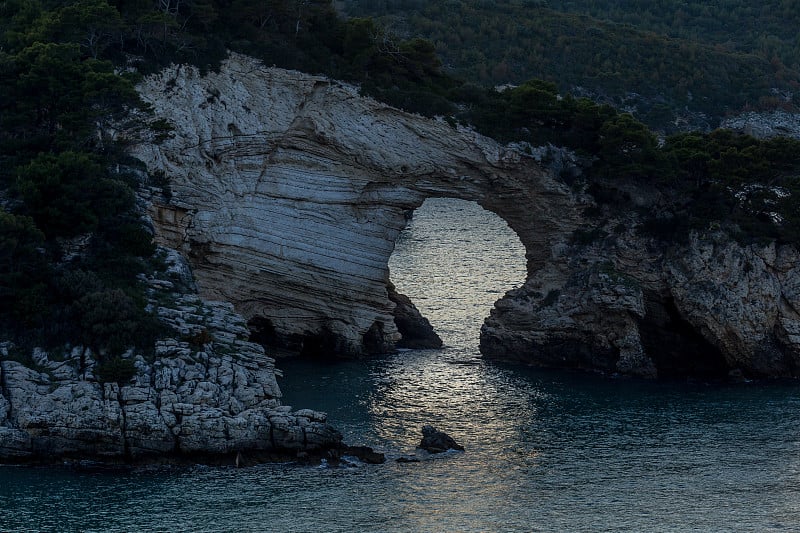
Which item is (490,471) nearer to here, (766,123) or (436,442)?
(436,442)

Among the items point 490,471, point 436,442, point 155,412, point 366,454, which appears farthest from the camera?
point 436,442

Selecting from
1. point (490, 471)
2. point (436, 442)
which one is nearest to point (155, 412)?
point (436, 442)

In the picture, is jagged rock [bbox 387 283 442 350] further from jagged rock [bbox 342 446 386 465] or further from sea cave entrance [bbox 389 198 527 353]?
jagged rock [bbox 342 446 386 465]

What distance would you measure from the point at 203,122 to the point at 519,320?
725 inches

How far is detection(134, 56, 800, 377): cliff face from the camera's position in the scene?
194 feet

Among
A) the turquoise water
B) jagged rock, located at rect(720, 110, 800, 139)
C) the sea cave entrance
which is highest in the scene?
jagged rock, located at rect(720, 110, 800, 139)

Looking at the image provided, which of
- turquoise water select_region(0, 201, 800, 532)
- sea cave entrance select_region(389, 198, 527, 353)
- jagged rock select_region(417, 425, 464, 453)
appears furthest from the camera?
sea cave entrance select_region(389, 198, 527, 353)

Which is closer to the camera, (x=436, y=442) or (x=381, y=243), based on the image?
(x=436, y=442)

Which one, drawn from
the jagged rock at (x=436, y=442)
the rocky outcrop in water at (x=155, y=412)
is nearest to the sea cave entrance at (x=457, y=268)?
the jagged rock at (x=436, y=442)

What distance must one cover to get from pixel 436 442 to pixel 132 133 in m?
20.7

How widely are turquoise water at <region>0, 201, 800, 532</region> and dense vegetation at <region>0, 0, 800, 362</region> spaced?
6.44 meters

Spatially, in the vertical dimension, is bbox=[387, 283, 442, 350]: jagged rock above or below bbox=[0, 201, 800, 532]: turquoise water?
→ above

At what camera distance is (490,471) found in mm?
45469

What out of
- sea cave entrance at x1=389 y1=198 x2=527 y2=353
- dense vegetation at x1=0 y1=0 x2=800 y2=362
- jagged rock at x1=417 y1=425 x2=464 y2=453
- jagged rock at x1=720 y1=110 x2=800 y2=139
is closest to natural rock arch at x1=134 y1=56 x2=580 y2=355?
dense vegetation at x1=0 y1=0 x2=800 y2=362
